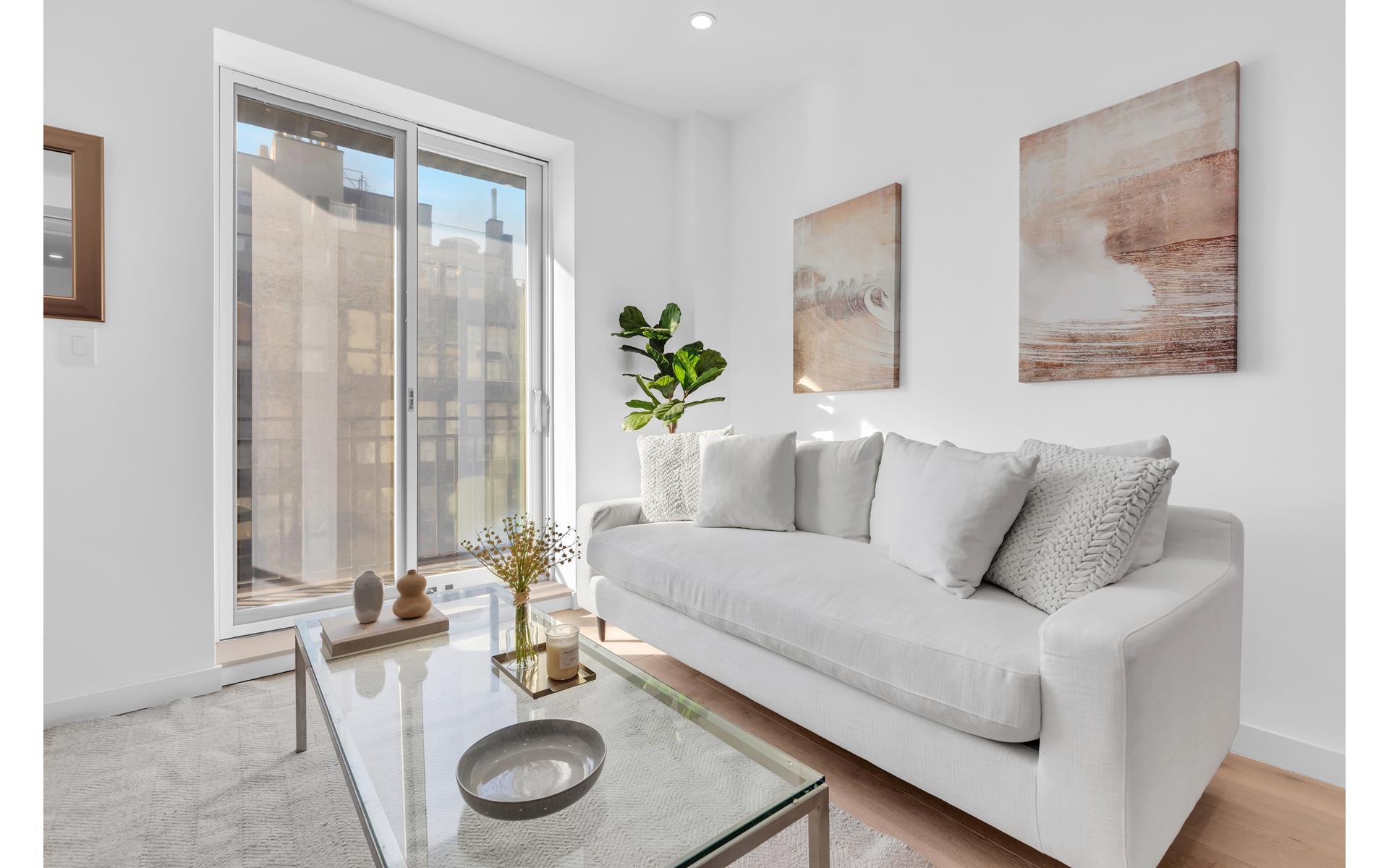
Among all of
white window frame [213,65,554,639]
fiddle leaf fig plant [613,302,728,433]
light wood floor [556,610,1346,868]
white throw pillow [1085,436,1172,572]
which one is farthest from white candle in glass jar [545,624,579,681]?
fiddle leaf fig plant [613,302,728,433]

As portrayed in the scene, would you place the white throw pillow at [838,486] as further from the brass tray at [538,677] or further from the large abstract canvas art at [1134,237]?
the brass tray at [538,677]

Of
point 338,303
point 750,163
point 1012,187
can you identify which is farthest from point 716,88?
point 338,303

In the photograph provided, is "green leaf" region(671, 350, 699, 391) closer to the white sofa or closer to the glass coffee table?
the white sofa

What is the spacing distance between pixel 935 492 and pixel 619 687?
108 cm

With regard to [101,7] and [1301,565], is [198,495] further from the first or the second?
[1301,565]

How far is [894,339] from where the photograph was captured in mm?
2869

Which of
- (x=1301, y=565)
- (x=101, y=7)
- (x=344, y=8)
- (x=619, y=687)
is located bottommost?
(x=619, y=687)

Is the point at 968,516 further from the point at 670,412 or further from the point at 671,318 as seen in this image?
the point at 671,318

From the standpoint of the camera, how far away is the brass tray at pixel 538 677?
4.52 feet

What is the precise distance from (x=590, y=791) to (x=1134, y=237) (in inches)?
92.9

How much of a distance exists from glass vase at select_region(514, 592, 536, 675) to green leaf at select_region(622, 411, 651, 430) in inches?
70.3

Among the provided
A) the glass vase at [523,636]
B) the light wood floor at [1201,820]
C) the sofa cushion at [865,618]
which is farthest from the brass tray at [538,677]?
the light wood floor at [1201,820]

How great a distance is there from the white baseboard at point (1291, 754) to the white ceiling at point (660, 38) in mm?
3088

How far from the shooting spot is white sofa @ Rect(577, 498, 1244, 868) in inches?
46.1
